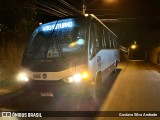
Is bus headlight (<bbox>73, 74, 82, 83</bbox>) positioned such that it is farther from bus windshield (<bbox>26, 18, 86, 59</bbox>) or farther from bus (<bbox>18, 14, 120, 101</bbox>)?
bus windshield (<bbox>26, 18, 86, 59</bbox>)

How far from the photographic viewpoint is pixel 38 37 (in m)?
9.34

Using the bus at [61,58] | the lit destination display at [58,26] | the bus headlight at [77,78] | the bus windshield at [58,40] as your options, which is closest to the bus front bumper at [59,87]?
the bus at [61,58]

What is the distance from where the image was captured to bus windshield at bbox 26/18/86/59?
8657mm

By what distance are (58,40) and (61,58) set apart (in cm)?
89

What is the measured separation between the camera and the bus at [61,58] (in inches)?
320

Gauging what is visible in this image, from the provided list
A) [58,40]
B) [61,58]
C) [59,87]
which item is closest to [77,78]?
[59,87]

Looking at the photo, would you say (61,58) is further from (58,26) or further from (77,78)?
(58,26)

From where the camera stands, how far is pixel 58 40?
8.99 metres

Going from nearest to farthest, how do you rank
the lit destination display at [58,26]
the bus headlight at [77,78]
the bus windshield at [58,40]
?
1. the bus headlight at [77,78]
2. the bus windshield at [58,40]
3. the lit destination display at [58,26]

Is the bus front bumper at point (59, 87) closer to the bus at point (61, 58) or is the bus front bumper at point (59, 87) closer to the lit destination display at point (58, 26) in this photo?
the bus at point (61, 58)

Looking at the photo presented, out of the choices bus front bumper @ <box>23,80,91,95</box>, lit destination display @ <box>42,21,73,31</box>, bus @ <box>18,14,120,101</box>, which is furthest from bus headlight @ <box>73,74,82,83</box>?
lit destination display @ <box>42,21,73,31</box>

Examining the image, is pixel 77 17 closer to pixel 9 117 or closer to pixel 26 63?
pixel 26 63

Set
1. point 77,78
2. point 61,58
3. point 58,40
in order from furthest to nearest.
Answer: point 58,40 → point 61,58 → point 77,78

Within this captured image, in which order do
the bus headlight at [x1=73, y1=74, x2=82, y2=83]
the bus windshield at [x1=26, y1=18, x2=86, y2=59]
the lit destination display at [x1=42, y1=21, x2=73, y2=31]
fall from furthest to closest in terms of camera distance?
the lit destination display at [x1=42, y1=21, x2=73, y2=31] < the bus windshield at [x1=26, y1=18, x2=86, y2=59] < the bus headlight at [x1=73, y1=74, x2=82, y2=83]
